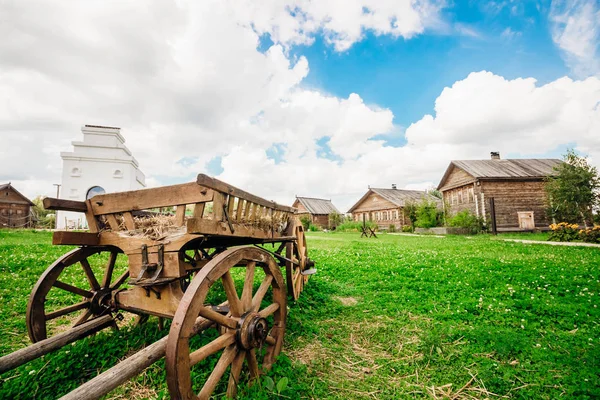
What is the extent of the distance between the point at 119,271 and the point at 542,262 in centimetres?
1171

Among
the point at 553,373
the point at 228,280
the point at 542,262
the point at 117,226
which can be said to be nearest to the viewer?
the point at 228,280

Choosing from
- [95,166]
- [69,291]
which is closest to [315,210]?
[95,166]

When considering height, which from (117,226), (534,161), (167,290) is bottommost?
(167,290)

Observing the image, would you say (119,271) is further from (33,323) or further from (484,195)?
(484,195)

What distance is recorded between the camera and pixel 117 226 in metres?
2.79

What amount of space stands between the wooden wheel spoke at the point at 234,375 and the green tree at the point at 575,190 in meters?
30.4

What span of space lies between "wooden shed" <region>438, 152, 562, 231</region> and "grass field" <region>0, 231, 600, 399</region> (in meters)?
21.2

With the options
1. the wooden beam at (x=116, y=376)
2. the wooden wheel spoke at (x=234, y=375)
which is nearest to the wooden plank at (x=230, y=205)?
the wooden beam at (x=116, y=376)

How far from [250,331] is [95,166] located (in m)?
30.1

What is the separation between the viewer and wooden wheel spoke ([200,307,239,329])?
6.98 feet

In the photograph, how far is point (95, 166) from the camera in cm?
2586

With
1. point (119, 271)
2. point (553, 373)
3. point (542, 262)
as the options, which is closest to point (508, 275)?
point (542, 262)

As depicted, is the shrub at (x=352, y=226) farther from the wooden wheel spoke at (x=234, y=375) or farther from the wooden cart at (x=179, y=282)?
the wooden wheel spoke at (x=234, y=375)

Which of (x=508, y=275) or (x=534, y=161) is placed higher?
(x=534, y=161)
